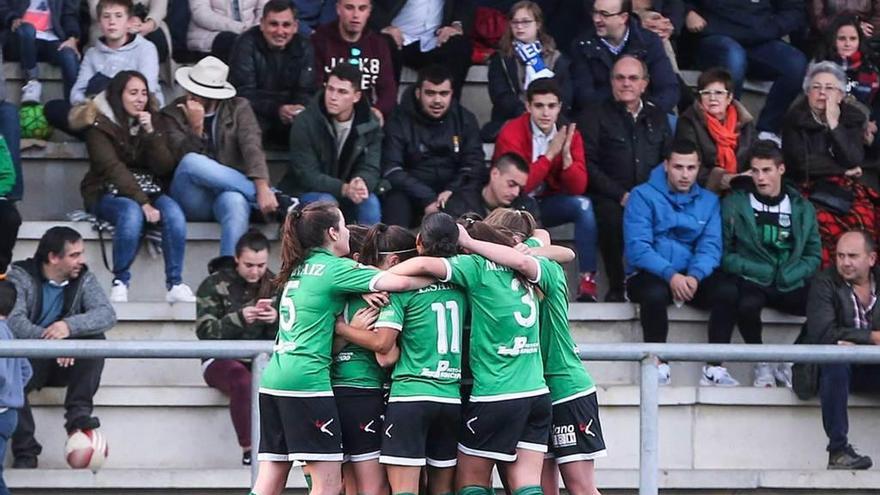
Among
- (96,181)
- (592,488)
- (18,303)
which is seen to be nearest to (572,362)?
(592,488)

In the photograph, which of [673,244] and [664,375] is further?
[673,244]

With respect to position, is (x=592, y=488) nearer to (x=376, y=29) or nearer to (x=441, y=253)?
(x=441, y=253)

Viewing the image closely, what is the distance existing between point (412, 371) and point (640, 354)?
946 millimetres

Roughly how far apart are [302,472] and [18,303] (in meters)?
2.20

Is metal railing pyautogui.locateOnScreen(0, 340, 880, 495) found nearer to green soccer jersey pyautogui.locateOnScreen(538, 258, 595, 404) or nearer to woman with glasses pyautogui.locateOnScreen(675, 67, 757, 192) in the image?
green soccer jersey pyautogui.locateOnScreen(538, 258, 595, 404)

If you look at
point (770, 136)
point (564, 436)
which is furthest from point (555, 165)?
point (564, 436)

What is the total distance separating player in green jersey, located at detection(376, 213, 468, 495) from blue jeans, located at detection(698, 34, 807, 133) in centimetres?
524

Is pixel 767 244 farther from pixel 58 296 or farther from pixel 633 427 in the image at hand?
pixel 58 296

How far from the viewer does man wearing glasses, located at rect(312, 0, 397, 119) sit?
37.9 ft

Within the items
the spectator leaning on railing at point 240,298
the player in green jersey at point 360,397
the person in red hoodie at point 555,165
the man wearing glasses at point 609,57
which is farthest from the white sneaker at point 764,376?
the man wearing glasses at point 609,57

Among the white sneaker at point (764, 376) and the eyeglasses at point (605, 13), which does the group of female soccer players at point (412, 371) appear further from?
the eyeglasses at point (605, 13)

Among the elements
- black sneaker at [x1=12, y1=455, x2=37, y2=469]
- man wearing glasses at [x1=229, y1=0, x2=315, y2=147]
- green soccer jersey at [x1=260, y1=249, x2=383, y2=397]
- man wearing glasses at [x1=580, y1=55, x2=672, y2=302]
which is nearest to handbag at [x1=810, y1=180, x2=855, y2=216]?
man wearing glasses at [x1=580, y1=55, x2=672, y2=302]

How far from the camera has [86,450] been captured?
8.21 meters

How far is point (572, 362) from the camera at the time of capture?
7859mm
